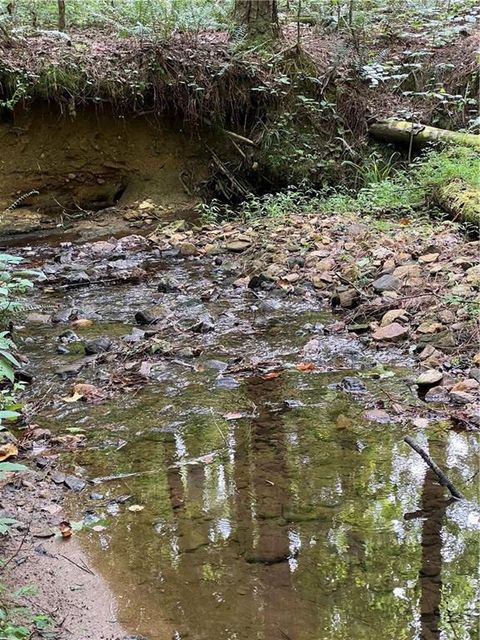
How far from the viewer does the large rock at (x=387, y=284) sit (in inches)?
195

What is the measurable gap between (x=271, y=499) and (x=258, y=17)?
825 centimetres

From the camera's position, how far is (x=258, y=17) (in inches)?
362

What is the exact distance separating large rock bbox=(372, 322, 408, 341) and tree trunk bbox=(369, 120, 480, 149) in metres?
4.03

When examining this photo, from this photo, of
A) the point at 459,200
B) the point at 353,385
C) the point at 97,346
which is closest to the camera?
the point at 353,385

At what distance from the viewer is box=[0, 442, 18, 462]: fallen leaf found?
9.80 feet

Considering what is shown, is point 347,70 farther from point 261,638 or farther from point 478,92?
point 261,638

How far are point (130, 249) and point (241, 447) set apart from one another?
4675 mm

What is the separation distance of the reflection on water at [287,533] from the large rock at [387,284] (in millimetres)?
1759

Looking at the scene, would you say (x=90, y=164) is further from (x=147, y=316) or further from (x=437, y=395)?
(x=437, y=395)

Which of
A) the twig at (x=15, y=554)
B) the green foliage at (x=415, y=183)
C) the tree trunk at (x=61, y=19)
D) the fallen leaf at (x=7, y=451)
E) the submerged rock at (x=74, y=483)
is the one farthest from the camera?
the tree trunk at (x=61, y=19)

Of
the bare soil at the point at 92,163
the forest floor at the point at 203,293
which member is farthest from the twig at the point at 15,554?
the bare soil at the point at 92,163

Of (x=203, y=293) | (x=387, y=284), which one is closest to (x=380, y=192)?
(x=387, y=284)

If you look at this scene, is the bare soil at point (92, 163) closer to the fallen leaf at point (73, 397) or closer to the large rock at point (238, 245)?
the large rock at point (238, 245)

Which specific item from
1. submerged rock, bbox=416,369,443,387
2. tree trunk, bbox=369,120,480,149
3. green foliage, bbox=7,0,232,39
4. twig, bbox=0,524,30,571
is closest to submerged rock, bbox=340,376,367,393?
submerged rock, bbox=416,369,443,387
